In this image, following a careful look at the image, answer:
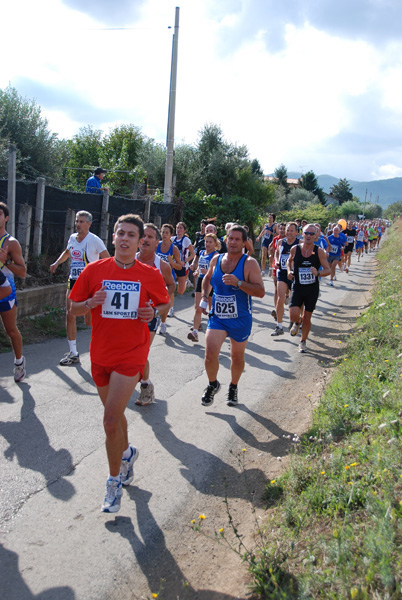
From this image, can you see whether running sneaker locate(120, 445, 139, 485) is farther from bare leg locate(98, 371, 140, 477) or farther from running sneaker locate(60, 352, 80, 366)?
running sneaker locate(60, 352, 80, 366)

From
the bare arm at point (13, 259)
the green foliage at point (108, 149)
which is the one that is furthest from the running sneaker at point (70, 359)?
the green foliage at point (108, 149)

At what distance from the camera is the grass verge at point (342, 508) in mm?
2674

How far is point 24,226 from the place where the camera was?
10.2 metres

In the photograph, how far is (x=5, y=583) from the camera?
9.74 feet

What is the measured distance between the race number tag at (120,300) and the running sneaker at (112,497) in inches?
46.4

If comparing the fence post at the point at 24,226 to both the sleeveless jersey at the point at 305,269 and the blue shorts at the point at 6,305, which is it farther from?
the sleeveless jersey at the point at 305,269

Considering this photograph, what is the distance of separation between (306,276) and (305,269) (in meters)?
0.12

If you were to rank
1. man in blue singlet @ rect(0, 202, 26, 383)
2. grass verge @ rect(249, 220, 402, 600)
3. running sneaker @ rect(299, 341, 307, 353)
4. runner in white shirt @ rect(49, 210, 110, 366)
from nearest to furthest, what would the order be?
grass verge @ rect(249, 220, 402, 600), man in blue singlet @ rect(0, 202, 26, 383), runner in white shirt @ rect(49, 210, 110, 366), running sneaker @ rect(299, 341, 307, 353)

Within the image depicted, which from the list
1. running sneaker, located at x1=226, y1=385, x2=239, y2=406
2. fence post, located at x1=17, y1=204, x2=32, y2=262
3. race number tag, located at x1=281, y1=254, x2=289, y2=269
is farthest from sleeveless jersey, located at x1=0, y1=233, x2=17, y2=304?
race number tag, located at x1=281, y1=254, x2=289, y2=269

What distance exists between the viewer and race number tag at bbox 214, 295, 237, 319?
225 inches

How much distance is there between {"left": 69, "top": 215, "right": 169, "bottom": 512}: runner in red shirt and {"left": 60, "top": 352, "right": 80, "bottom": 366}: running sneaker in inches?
140

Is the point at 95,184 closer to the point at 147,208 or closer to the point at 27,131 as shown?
the point at 147,208

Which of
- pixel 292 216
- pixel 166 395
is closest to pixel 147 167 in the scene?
pixel 292 216

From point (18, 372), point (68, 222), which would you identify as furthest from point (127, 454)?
point (68, 222)
